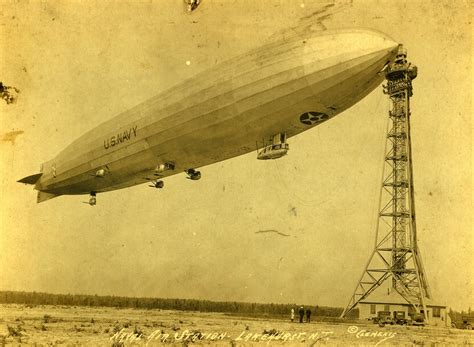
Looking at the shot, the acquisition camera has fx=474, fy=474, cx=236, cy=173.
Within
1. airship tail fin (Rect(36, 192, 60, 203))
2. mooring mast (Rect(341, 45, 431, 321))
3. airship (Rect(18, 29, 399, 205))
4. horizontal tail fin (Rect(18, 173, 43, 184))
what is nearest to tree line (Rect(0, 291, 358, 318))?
mooring mast (Rect(341, 45, 431, 321))

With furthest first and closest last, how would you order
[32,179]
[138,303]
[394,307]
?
1. [138,303]
2. [394,307]
3. [32,179]

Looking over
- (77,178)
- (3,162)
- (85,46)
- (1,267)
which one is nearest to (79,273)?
(77,178)

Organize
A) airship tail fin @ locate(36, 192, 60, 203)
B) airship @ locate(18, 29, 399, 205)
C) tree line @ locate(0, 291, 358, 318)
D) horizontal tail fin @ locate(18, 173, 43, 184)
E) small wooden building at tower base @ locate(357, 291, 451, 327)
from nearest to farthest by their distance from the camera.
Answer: airship @ locate(18, 29, 399, 205)
horizontal tail fin @ locate(18, 173, 43, 184)
airship tail fin @ locate(36, 192, 60, 203)
small wooden building at tower base @ locate(357, 291, 451, 327)
tree line @ locate(0, 291, 358, 318)

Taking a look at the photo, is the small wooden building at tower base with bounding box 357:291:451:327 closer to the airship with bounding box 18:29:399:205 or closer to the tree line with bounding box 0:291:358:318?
the airship with bounding box 18:29:399:205

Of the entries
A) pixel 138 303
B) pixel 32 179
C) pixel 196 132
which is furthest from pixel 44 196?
pixel 138 303

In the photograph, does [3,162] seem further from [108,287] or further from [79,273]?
[108,287]

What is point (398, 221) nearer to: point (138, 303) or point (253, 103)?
point (253, 103)

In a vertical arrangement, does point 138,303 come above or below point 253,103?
below
